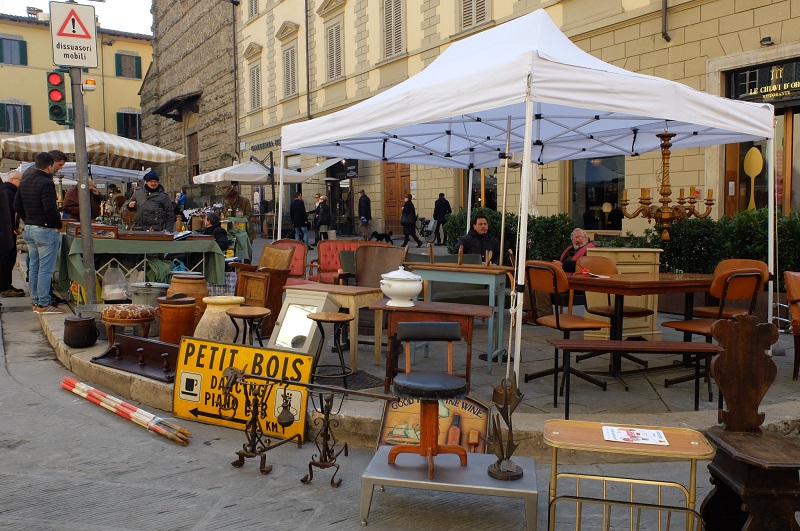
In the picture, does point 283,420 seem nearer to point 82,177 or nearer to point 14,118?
point 82,177

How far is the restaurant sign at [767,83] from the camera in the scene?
34.0 ft

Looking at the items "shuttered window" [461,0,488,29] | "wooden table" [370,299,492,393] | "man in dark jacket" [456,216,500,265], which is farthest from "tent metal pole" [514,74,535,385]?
"shuttered window" [461,0,488,29]

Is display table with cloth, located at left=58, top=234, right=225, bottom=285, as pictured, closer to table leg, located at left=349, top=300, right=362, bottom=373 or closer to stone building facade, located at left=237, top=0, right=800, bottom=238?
table leg, located at left=349, top=300, right=362, bottom=373

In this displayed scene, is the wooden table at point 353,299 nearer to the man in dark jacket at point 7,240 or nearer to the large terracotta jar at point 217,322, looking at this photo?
the large terracotta jar at point 217,322

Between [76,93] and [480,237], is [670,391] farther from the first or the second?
[76,93]

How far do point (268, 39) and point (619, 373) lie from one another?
25.1 m

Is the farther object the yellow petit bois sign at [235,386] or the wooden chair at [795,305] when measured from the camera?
the wooden chair at [795,305]

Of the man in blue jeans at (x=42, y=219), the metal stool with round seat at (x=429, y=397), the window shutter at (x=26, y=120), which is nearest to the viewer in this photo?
the metal stool with round seat at (x=429, y=397)

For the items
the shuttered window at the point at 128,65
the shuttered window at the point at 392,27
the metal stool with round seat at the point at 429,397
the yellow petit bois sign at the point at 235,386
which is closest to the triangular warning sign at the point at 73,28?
the yellow petit bois sign at the point at 235,386

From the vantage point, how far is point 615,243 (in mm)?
9039

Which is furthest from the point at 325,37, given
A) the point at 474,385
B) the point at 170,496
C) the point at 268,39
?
the point at 170,496

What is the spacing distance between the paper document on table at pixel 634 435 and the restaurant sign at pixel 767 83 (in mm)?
9518

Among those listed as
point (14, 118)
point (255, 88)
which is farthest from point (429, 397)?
point (14, 118)

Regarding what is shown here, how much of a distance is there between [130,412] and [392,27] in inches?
660
